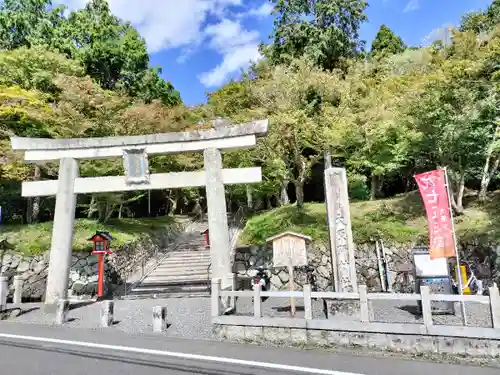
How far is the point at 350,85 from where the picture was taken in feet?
66.9

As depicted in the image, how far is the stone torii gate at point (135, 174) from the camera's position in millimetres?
11430

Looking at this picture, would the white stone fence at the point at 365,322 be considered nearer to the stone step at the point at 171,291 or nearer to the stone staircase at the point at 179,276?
the stone step at the point at 171,291

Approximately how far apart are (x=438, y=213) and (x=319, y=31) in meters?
23.0

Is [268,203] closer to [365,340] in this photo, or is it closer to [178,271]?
[178,271]

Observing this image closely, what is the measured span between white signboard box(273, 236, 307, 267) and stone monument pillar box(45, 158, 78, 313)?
23.4ft

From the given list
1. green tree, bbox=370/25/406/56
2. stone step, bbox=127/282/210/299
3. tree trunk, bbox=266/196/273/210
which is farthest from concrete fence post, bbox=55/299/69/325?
green tree, bbox=370/25/406/56

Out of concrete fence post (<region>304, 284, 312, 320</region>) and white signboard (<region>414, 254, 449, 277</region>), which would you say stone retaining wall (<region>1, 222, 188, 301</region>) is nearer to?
concrete fence post (<region>304, 284, 312, 320</region>)

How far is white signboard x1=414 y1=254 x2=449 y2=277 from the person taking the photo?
9.54 meters

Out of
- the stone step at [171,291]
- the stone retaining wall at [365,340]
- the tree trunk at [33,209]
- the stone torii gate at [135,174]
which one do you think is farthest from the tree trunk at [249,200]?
the stone retaining wall at [365,340]

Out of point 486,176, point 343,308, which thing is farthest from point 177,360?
point 486,176

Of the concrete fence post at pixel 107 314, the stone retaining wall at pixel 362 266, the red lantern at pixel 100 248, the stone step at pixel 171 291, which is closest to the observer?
the concrete fence post at pixel 107 314

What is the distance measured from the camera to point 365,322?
6609mm

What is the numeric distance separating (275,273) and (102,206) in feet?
38.4

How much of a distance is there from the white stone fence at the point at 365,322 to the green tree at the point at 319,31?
905 inches
